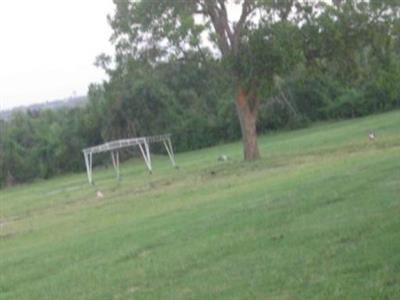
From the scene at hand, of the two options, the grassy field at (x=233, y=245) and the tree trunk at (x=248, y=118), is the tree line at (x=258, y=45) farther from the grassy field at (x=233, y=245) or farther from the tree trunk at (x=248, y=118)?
the grassy field at (x=233, y=245)

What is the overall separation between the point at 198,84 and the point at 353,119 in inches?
478

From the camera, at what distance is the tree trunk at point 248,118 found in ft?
112

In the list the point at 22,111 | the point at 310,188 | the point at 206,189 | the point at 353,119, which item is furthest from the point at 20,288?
the point at 22,111

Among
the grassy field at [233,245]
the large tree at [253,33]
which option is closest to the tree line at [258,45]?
the large tree at [253,33]

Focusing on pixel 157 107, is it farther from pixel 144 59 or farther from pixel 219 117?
pixel 144 59

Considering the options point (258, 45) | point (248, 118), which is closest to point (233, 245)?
point (258, 45)

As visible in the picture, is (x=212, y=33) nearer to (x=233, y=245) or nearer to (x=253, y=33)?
(x=253, y=33)

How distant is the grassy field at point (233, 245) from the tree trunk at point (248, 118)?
9.85 meters

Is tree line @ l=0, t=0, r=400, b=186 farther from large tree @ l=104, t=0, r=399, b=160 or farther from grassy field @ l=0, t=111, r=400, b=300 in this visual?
grassy field @ l=0, t=111, r=400, b=300

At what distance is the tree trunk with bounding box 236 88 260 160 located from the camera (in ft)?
112

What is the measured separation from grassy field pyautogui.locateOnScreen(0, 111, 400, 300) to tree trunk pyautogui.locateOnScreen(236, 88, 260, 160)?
9850 mm

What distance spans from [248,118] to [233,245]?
22.9m

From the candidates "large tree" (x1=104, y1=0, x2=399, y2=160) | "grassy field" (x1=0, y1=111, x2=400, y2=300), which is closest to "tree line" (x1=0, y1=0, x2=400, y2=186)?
"large tree" (x1=104, y1=0, x2=399, y2=160)

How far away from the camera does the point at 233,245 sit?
1180 centimetres
